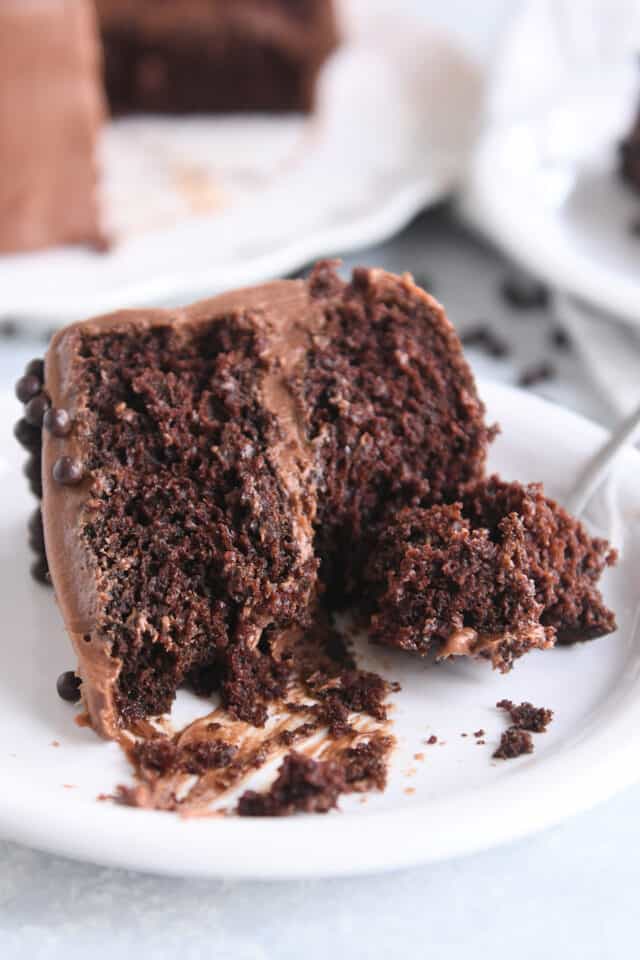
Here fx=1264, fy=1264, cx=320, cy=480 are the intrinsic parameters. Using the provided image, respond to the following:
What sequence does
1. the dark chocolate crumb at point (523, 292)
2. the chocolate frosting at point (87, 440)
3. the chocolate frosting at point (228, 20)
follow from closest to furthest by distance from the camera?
the chocolate frosting at point (87, 440), the dark chocolate crumb at point (523, 292), the chocolate frosting at point (228, 20)

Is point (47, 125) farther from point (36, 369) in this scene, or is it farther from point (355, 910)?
point (355, 910)

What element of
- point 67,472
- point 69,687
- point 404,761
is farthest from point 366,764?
point 67,472

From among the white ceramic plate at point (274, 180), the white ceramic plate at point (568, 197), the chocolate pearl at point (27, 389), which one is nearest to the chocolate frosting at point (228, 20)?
the white ceramic plate at point (274, 180)

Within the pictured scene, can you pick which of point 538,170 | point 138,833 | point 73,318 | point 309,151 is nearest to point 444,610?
point 138,833

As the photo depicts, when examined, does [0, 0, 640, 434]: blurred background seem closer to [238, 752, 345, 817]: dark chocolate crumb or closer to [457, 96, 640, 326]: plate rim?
[457, 96, 640, 326]: plate rim

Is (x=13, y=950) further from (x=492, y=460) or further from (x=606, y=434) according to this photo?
(x=606, y=434)

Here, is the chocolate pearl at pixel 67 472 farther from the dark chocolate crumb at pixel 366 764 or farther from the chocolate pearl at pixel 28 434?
the dark chocolate crumb at pixel 366 764
